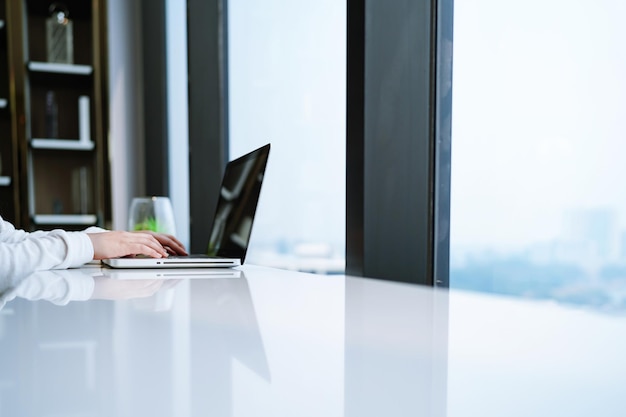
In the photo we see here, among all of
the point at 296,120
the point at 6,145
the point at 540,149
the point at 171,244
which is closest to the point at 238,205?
the point at 171,244

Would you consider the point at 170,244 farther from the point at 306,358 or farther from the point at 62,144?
the point at 62,144

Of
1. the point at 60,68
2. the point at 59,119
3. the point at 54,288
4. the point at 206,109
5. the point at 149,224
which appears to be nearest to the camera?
the point at 54,288

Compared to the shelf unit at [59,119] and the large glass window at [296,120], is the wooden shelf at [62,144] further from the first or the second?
the large glass window at [296,120]

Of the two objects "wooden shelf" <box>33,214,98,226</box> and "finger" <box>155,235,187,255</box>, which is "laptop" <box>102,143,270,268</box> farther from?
"wooden shelf" <box>33,214,98,226</box>

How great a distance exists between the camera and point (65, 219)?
2666 mm

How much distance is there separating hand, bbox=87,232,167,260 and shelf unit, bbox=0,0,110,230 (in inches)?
59.7

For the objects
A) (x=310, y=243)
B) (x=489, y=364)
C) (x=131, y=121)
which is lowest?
(x=310, y=243)

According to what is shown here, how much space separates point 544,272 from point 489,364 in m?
0.56

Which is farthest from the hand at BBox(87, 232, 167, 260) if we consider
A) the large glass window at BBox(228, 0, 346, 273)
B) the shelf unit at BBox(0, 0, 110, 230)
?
the shelf unit at BBox(0, 0, 110, 230)

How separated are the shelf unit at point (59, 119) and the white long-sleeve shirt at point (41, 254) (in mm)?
1543

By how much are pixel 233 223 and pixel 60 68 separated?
1.70 meters

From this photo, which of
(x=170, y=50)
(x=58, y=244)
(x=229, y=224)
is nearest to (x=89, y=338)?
(x=58, y=244)

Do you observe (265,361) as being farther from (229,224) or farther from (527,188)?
(229,224)

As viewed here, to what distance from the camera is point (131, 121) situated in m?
2.98
